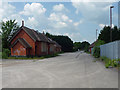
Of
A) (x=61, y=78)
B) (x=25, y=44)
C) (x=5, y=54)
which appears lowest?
(x=61, y=78)

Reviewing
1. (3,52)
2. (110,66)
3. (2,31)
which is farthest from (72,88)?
(2,31)

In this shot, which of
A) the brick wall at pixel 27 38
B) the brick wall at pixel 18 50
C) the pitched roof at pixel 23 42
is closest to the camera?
the pitched roof at pixel 23 42

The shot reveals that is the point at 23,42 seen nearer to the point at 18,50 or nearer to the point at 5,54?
the point at 18,50

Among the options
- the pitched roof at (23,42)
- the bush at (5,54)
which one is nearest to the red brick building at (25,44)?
the pitched roof at (23,42)

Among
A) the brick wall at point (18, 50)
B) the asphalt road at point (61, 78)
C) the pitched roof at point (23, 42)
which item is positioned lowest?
the asphalt road at point (61, 78)

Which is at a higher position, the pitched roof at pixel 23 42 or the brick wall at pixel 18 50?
the pitched roof at pixel 23 42

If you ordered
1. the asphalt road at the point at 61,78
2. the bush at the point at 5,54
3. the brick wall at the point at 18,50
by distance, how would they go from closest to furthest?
1. the asphalt road at the point at 61,78
2. the brick wall at the point at 18,50
3. the bush at the point at 5,54

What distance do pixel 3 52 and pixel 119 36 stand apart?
29.4 metres

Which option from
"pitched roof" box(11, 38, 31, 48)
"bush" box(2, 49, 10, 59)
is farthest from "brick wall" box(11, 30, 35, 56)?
"bush" box(2, 49, 10, 59)

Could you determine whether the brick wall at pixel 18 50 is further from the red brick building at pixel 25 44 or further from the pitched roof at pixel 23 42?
the pitched roof at pixel 23 42

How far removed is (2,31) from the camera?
49.6 metres

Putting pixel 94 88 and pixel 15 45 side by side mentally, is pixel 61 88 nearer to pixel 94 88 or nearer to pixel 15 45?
pixel 94 88

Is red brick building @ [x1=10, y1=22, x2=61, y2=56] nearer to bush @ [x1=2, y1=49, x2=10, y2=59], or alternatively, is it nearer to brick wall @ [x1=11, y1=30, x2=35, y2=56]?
brick wall @ [x1=11, y1=30, x2=35, y2=56]

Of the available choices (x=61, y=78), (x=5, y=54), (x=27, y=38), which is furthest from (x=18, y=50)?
(x=61, y=78)
